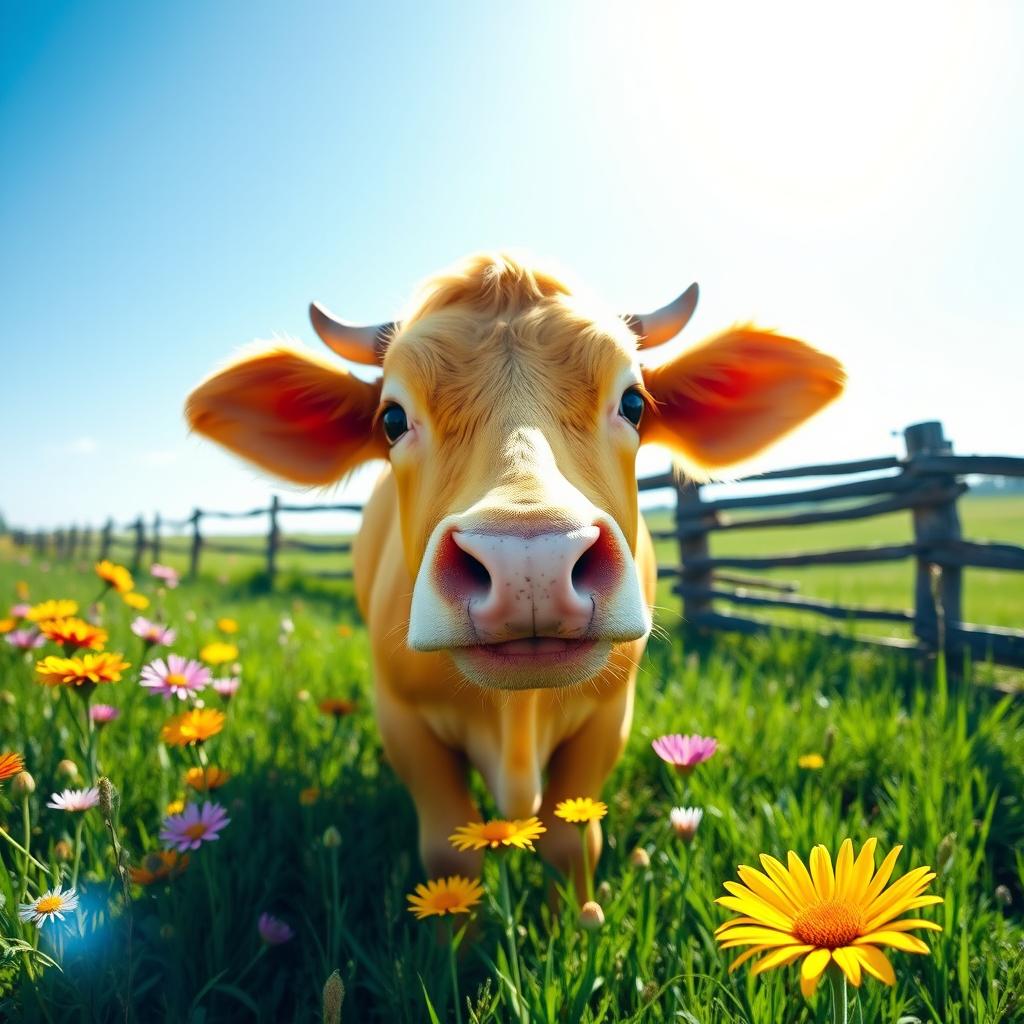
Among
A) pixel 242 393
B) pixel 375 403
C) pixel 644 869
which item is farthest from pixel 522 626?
pixel 242 393

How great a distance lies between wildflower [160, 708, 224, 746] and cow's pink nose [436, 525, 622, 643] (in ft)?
2.66

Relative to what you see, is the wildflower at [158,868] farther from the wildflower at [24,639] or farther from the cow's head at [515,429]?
the wildflower at [24,639]

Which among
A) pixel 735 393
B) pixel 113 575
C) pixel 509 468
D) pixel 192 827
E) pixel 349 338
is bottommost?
pixel 192 827

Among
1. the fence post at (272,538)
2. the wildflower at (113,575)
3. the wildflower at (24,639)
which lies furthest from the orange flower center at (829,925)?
the fence post at (272,538)

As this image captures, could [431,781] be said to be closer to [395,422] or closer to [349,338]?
[395,422]

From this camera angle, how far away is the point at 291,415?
242cm

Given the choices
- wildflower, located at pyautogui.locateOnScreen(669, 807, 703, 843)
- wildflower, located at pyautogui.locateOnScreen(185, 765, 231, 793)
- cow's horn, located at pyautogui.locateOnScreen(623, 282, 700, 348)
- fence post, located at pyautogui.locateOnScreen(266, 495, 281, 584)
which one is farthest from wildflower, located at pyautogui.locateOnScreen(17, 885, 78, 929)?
fence post, located at pyautogui.locateOnScreen(266, 495, 281, 584)

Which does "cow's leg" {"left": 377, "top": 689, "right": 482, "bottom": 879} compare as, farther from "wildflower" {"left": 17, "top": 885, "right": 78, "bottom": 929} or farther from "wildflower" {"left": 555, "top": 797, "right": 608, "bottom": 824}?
"wildflower" {"left": 17, "top": 885, "right": 78, "bottom": 929}

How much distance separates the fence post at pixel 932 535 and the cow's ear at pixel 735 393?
9.77ft

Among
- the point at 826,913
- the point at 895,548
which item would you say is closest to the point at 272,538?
the point at 895,548

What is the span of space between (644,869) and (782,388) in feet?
5.14

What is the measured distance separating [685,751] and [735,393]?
1347 millimetres

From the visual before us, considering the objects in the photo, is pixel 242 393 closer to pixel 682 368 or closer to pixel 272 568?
pixel 682 368

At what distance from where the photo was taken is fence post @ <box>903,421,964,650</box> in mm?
4809
